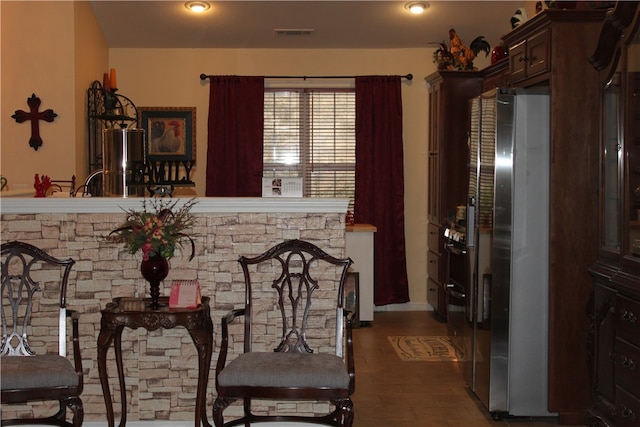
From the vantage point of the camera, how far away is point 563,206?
12.6ft

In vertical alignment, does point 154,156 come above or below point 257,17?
below

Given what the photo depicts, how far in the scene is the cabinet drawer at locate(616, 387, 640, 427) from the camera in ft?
9.39

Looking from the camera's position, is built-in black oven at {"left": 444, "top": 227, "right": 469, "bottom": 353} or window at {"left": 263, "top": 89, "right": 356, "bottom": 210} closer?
built-in black oven at {"left": 444, "top": 227, "right": 469, "bottom": 353}

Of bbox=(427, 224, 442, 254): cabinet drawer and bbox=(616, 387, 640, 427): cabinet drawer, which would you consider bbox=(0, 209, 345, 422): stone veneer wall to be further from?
bbox=(427, 224, 442, 254): cabinet drawer

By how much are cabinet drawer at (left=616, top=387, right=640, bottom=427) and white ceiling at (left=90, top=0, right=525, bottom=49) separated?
400cm

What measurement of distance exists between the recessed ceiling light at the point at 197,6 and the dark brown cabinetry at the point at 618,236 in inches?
146

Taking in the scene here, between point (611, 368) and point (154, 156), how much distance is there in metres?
5.01

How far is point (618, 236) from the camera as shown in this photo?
3.14 m

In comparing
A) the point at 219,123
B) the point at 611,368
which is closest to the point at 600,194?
the point at 611,368

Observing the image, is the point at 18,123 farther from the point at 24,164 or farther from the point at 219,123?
the point at 219,123

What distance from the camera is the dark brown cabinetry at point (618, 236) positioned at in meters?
2.94

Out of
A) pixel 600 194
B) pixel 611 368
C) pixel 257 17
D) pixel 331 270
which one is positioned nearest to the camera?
pixel 611 368

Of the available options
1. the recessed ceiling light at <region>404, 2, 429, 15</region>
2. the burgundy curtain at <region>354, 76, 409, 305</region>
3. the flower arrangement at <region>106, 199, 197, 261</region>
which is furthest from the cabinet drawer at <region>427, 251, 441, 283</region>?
the flower arrangement at <region>106, 199, 197, 261</region>

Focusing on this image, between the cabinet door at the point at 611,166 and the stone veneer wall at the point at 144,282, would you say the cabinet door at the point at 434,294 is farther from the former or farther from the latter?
the cabinet door at the point at 611,166
